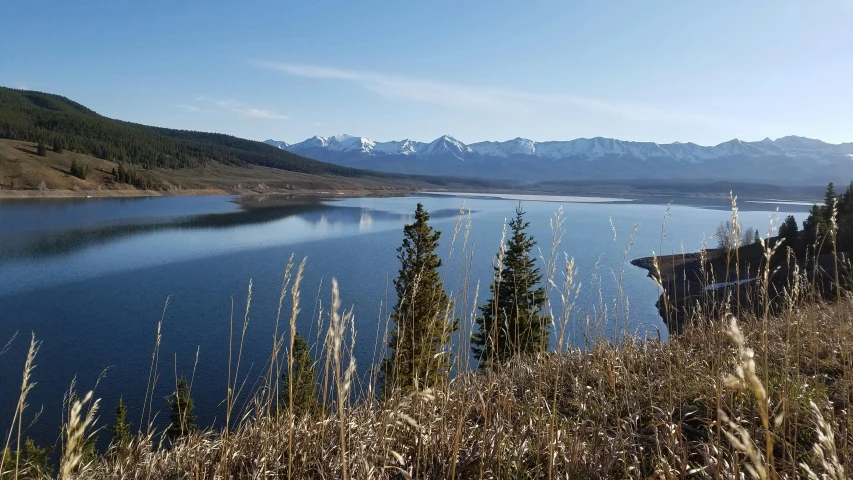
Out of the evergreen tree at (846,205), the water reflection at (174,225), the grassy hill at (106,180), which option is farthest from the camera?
the grassy hill at (106,180)

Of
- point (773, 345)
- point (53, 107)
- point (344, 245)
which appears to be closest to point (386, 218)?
point (344, 245)

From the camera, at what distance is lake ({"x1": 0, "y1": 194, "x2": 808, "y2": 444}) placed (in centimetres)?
1755

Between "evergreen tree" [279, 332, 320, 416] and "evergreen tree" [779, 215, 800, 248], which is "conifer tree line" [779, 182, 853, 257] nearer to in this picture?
"evergreen tree" [779, 215, 800, 248]

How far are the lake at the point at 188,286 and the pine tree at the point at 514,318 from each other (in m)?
0.50

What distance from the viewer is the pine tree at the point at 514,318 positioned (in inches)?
131

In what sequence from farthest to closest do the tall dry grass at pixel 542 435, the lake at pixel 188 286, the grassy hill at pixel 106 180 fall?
the grassy hill at pixel 106 180, the lake at pixel 188 286, the tall dry grass at pixel 542 435

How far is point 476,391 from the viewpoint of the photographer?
11.9 feet

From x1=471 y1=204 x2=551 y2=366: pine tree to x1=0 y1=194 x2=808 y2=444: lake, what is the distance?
50 centimetres

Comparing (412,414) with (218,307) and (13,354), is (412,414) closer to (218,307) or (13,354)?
(13,354)

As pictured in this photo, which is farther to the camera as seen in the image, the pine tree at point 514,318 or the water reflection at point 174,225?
the water reflection at point 174,225

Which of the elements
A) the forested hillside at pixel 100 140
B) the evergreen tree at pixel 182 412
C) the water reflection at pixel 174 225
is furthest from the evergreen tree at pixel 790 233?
the forested hillside at pixel 100 140

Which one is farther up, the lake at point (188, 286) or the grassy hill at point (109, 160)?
the grassy hill at point (109, 160)

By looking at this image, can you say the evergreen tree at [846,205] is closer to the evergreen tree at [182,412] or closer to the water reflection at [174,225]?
the evergreen tree at [182,412]

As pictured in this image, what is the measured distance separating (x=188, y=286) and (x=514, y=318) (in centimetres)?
2404
